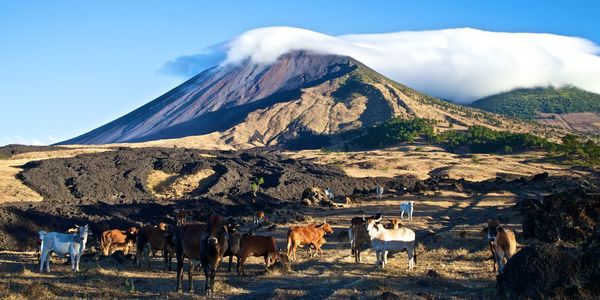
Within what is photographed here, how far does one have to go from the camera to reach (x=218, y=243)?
513 inches

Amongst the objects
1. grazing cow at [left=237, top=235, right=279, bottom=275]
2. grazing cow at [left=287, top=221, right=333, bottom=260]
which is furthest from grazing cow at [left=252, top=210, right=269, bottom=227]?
grazing cow at [left=237, top=235, right=279, bottom=275]

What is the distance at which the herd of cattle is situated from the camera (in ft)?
43.5

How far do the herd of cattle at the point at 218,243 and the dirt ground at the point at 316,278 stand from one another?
1.56 feet

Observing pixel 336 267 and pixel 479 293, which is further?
pixel 336 267

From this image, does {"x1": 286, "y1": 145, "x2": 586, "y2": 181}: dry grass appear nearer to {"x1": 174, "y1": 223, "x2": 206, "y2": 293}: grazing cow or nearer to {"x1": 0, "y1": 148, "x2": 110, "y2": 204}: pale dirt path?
{"x1": 0, "y1": 148, "x2": 110, "y2": 204}: pale dirt path

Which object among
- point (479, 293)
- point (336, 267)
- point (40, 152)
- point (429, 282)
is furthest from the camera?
point (40, 152)

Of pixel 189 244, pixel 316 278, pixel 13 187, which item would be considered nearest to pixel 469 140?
pixel 13 187

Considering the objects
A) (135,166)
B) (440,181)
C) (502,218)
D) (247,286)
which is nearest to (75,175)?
(135,166)

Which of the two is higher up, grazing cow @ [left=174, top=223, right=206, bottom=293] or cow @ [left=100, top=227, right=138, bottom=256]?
grazing cow @ [left=174, top=223, right=206, bottom=293]

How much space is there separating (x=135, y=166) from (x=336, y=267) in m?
44.6

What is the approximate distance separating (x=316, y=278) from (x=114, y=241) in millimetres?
9056

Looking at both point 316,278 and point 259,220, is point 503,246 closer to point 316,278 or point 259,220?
point 316,278

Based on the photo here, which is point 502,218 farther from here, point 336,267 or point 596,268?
point 596,268

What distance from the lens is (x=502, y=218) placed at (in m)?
28.6
